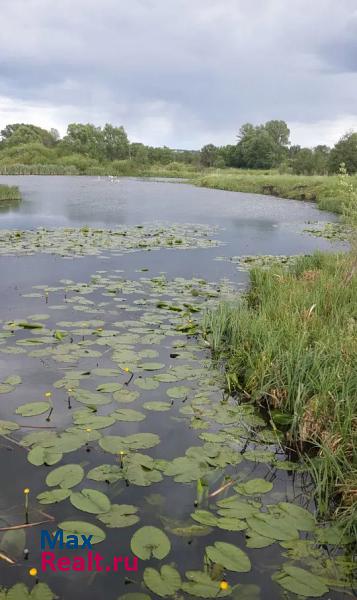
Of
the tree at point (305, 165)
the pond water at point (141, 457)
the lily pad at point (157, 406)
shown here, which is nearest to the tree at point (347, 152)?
the tree at point (305, 165)

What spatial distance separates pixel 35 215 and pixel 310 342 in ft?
51.5

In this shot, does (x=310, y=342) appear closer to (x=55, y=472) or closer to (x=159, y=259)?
(x=55, y=472)

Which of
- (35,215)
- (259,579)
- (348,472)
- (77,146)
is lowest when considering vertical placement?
(259,579)

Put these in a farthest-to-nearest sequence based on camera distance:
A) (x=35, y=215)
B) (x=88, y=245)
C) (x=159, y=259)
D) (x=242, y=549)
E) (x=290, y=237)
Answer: (x=35, y=215) → (x=290, y=237) → (x=88, y=245) → (x=159, y=259) → (x=242, y=549)

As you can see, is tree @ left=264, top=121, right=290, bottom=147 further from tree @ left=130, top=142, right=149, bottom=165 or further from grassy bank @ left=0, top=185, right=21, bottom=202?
grassy bank @ left=0, top=185, right=21, bottom=202

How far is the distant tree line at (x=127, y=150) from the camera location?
75.1m

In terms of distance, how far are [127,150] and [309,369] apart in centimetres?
10018

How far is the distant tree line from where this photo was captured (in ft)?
246

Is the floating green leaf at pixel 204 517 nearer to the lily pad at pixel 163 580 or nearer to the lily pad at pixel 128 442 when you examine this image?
the lily pad at pixel 163 580

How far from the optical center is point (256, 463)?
3475 millimetres

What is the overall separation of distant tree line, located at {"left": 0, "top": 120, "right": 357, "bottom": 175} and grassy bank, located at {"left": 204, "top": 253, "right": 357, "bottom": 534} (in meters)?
51.1

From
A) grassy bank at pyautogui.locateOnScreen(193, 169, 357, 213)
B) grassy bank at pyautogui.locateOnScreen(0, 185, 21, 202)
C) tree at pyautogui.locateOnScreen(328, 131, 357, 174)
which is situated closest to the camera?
grassy bank at pyautogui.locateOnScreen(0, 185, 21, 202)

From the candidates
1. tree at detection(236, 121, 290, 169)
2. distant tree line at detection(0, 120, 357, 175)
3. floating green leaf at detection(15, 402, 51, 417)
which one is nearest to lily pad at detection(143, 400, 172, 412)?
floating green leaf at detection(15, 402, 51, 417)

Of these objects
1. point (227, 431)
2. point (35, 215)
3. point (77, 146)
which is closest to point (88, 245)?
point (35, 215)
